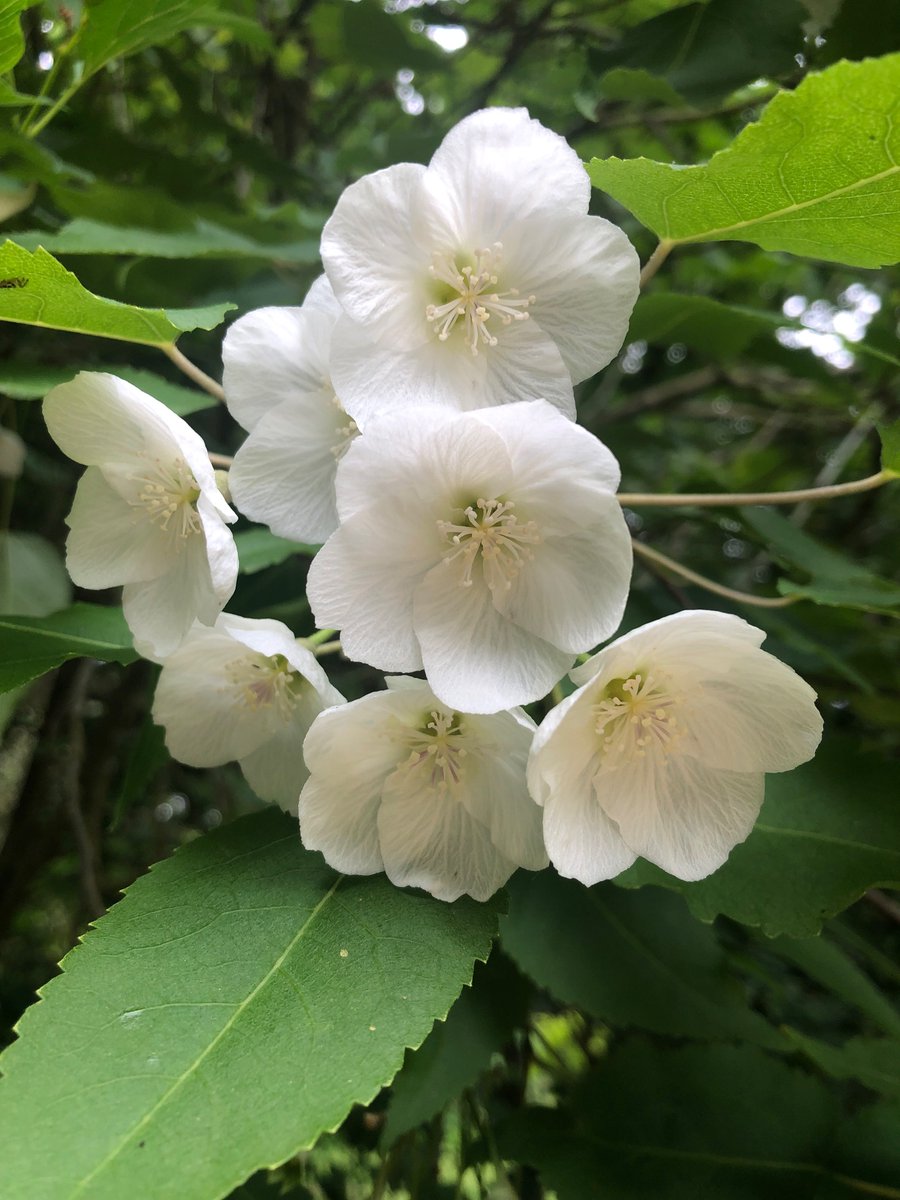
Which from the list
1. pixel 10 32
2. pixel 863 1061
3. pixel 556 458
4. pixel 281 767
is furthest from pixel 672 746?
pixel 10 32

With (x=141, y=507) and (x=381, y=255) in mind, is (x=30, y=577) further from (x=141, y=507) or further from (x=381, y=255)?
(x=381, y=255)

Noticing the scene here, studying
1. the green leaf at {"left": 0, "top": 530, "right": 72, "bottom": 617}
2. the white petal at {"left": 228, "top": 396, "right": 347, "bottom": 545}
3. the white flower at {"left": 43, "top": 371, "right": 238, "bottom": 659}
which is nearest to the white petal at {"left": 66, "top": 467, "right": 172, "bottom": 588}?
the white flower at {"left": 43, "top": 371, "right": 238, "bottom": 659}

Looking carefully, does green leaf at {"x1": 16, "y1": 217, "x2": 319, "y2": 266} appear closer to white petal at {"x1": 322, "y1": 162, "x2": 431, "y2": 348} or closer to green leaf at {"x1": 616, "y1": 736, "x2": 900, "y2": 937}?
white petal at {"x1": 322, "y1": 162, "x2": 431, "y2": 348}

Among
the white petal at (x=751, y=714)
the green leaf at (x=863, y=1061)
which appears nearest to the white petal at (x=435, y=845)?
the white petal at (x=751, y=714)

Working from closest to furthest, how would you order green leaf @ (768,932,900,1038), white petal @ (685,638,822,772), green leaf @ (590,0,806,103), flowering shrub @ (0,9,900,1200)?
1. flowering shrub @ (0,9,900,1200)
2. white petal @ (685,638,822,772)
3. green leaf @ (768,932,900,1038)
4. green leaf @ (590,0,806,103)

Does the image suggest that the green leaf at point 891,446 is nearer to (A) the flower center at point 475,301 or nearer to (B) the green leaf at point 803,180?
(B) the green leaf at point 803,180

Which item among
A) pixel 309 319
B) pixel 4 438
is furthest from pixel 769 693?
pixel 4 438

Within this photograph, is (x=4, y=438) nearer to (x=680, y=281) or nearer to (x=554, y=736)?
(x=554, y=736)
